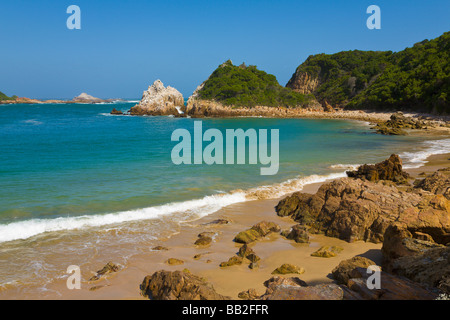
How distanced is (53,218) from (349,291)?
10.0 m

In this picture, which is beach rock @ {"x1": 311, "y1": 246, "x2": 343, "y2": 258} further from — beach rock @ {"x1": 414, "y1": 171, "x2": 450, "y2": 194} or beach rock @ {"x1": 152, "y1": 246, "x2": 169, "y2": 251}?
beach rock @ {"x1": 414, "y1": 171, "x2": 450, "y2": 194}

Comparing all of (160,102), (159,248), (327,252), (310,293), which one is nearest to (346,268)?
(327,252)

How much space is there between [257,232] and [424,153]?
20.4m

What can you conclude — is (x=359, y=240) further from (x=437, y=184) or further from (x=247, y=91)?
(x=247, y=91)

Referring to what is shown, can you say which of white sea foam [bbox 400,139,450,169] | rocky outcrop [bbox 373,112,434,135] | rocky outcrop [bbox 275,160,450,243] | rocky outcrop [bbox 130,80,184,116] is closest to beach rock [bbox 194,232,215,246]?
rocky outcrop [bbox 275,160,450,243]

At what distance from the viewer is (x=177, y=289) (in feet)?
18.3

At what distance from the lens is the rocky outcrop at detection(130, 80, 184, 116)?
7844 cm

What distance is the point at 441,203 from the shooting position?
7660mm

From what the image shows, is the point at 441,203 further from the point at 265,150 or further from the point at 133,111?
the point at 133,111

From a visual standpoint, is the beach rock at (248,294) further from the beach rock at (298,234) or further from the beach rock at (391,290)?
the beach rock at (298,234)

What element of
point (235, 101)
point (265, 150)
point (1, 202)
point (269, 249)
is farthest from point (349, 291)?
point (235, 101)

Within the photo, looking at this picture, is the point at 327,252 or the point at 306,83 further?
the point at 306,83

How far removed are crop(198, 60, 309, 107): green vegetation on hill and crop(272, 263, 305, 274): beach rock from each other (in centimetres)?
7328
